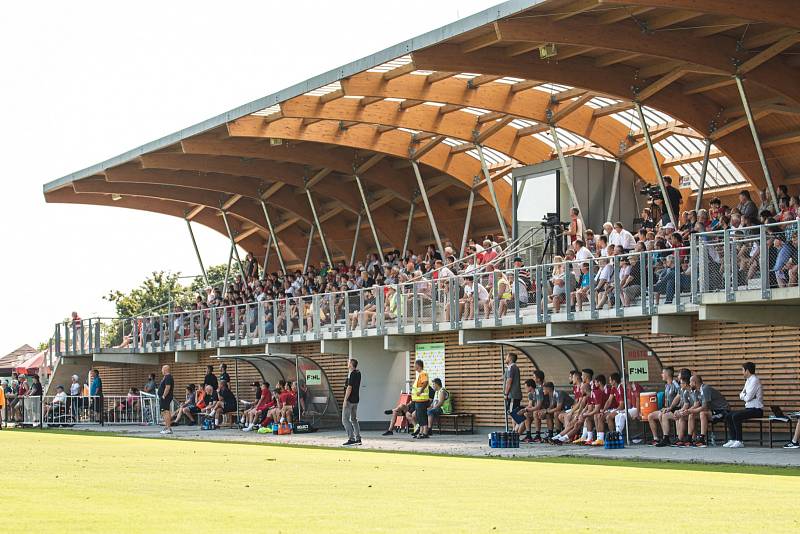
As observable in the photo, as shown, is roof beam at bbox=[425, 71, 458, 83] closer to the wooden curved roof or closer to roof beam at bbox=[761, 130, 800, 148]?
the wooden curved roof

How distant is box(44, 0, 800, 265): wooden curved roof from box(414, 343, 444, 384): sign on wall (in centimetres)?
598

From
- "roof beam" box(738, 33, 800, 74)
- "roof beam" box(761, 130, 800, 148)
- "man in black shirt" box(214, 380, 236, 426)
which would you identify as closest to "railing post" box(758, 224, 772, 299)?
"roof beam" box(738, 33, 800, 74)

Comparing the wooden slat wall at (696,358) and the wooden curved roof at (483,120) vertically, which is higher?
the wooden curved roof at (483,120)

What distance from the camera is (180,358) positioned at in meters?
40.7

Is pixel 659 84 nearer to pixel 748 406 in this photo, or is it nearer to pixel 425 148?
pixel 748 406

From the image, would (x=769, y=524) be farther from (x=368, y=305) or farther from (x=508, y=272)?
(x=368, y=305)

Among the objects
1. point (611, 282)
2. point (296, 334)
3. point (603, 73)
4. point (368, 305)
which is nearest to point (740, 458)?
point (611, 282)

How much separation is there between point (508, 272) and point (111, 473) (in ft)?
41.4

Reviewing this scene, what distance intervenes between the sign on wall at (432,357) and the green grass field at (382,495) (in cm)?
1194

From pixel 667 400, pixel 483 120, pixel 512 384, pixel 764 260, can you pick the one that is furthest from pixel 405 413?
pixel 764 260

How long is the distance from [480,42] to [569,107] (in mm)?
6459

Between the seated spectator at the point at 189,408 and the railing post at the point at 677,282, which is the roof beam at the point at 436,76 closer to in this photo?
the railing post at the point at 677,282

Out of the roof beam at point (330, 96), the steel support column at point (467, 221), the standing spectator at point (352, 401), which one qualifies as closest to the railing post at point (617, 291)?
the standing spectator at point (352, 401)

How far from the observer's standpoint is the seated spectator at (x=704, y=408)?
2134 cm
